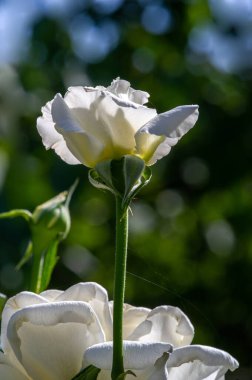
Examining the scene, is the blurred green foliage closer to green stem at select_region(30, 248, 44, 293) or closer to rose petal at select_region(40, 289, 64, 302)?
green stem at select_region(30, 248, 44, 293)

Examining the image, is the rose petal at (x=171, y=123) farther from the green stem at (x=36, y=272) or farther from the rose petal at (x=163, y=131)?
the green stem at (x=36, y=272)

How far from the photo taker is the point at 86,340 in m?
0.40

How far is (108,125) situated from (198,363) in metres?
0.11

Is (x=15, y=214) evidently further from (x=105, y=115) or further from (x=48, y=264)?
(x=105, y=115)

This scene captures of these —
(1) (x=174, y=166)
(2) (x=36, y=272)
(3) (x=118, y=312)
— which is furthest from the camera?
(1) (x=174, y=166)

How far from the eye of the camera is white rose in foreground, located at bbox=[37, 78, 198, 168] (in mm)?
375

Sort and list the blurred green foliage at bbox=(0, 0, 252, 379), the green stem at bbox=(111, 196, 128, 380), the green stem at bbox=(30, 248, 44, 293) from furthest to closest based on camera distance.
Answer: the blurred green foliage at bbox=(0, 0, 252, 379), the green stem at bbox=(30, 248, 44, 293), the green stem at bbox=(111, 196, 128, 380)

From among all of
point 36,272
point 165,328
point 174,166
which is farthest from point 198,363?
point 174,166

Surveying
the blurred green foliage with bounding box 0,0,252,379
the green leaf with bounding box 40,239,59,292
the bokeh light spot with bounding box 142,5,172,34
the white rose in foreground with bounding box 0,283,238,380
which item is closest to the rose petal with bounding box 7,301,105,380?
the white rose in foreground with bounding box 0,283,238,380

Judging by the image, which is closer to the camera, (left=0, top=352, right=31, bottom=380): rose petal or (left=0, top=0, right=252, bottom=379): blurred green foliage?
(left=0, top=352, right=31, bottom=380): rose petal

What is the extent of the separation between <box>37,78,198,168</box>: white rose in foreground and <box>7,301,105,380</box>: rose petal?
7cm

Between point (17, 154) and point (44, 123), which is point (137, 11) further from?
point (44, 123)

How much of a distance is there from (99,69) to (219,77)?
1.71ft

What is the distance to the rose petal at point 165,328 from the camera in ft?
1.34
